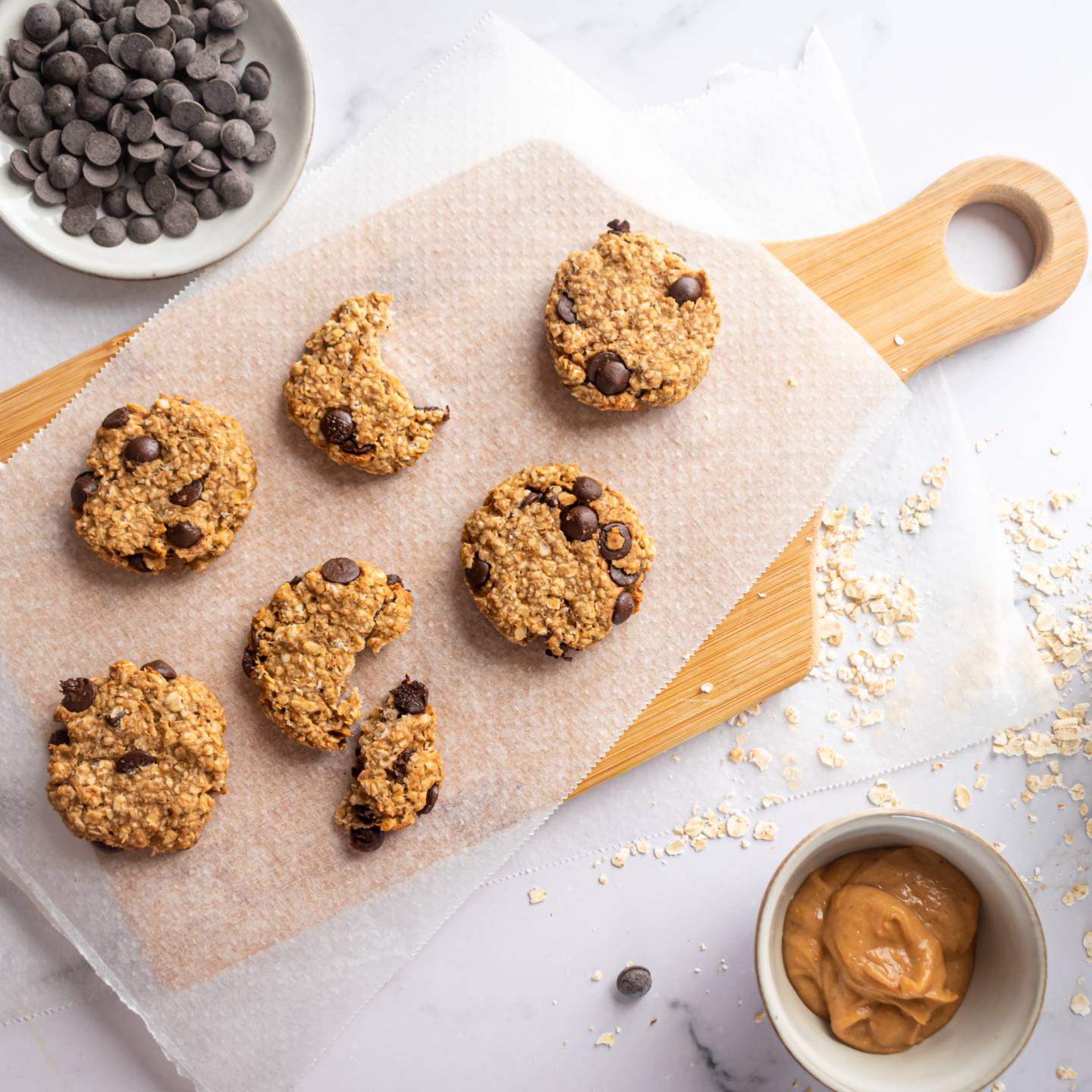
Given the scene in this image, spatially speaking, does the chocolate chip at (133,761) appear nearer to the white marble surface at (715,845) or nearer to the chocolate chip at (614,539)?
the white marble surface at (715,845)

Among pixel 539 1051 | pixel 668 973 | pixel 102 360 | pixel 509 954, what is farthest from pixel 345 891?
pixel 102 360

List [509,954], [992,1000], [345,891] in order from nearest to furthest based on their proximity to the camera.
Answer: [992,1000] → [345,891] → [509,954]

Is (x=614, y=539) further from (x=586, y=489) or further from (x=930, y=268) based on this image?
(x=930, y=268)

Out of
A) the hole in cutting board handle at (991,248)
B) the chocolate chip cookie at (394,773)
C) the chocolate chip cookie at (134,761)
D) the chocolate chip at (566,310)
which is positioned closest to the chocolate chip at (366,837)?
the chocolate chip cookie at (394,773)

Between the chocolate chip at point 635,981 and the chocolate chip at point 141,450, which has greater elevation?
the chocolate chip at point 141,450

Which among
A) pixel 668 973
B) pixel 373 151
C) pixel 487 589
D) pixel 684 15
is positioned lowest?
pixel 668 973

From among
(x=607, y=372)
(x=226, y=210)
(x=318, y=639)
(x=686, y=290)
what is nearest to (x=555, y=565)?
(x=607, y=372)

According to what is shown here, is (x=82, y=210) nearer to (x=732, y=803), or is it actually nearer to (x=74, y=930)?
(x=74, y=930)
